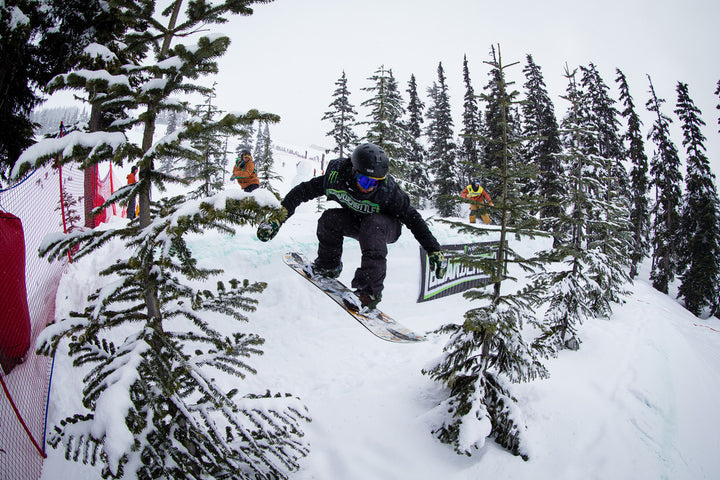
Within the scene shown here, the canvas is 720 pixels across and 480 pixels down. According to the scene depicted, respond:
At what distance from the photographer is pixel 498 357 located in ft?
13.8

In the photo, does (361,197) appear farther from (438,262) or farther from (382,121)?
(382,121)

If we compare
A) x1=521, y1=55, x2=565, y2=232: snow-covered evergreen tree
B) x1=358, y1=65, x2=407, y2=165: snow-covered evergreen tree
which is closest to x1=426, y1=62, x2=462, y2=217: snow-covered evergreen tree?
x1=521, y1=55, x2=565, y2=232: snow-covered evergreen tree

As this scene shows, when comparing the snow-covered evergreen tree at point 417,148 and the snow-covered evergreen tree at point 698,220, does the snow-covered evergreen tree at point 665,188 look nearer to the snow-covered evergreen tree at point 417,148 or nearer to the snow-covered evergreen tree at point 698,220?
the snow-covered evergreen tree at point 698,220

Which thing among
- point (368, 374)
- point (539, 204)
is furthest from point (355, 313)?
point (539, 204)

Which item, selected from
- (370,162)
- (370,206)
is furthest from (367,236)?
(370,162)

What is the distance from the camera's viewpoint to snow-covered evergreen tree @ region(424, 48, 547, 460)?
12.4ft

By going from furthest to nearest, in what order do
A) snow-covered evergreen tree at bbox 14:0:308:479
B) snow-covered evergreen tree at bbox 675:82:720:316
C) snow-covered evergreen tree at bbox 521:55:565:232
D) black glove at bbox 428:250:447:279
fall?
snow-covered evergreen tree at bbox 675:82:720:316 → snow-covered evergreen tree at bbox 521:55:565:232 → black glove at bbox 428:250:447:279 → snow-covered evergreen tree at bbox 14:0:308:479

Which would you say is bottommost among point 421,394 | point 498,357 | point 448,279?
point 421,394

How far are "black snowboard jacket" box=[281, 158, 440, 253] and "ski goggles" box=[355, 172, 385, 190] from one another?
8cm

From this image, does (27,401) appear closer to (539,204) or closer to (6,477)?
(6,477)

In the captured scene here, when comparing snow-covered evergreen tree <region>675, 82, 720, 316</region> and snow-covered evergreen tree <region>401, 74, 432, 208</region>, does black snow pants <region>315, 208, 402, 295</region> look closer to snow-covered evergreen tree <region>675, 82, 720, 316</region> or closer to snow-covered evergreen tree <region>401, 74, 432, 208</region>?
snow-covered evergreen tree <region>401, 74, 432, 208</region>

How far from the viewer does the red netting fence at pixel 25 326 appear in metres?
2.78

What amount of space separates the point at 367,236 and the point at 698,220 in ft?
113

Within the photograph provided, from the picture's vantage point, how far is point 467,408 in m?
3.81
